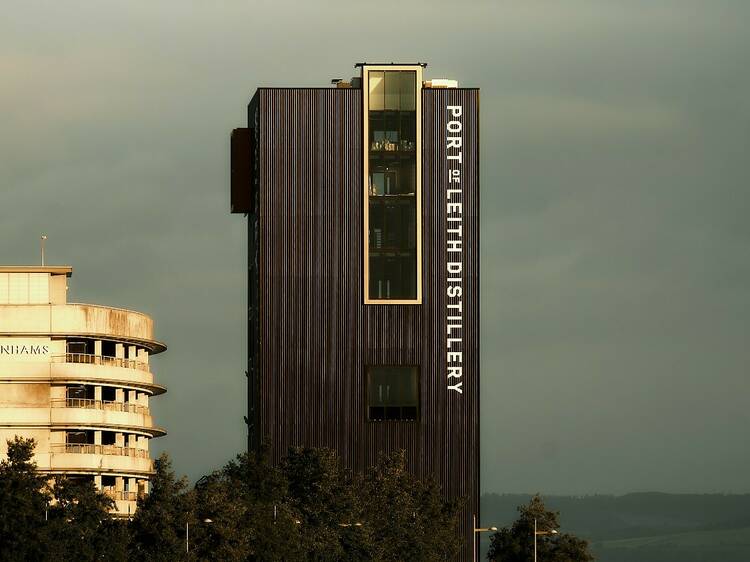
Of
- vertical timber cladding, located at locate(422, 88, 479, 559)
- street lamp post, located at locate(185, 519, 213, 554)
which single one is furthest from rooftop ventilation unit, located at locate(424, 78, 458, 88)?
street lamp post, located at locate(185, 519, 213, 554)

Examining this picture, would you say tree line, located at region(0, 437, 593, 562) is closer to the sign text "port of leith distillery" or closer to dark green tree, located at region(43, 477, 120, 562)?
dark green tree, located at region(43, 477, 120, 562)

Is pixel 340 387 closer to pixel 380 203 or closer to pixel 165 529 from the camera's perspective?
pixel 380 203

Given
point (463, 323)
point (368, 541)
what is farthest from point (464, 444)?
point (368, 541)

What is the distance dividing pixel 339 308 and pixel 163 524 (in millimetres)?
43829

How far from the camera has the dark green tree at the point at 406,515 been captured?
173750 mm

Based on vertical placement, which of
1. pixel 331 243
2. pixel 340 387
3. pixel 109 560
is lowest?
pixel 109 560

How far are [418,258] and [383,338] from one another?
7.49 m

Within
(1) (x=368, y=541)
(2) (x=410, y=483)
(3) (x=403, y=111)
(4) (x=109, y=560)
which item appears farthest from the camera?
(3) (x=403, y=111)

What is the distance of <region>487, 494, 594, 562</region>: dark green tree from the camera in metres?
185

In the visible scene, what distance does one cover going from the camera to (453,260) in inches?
7721

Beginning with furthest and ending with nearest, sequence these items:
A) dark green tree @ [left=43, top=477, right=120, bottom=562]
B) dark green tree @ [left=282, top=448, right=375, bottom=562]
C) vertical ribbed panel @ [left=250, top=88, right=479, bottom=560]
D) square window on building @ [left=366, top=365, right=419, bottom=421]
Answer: square window on building @ [left=366, top=365, right=419, bottom=421]
vertical ribbed panel @ [left=250, top=88, right=479, bottom=560]
dark green tree @ [left=282, top=448, right=375, bottom=562]
dark green tree @ [left=43, top=477, right=120, bottom=562]

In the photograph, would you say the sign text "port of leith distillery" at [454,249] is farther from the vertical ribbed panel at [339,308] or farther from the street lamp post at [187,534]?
the street lamp post at [187,534]

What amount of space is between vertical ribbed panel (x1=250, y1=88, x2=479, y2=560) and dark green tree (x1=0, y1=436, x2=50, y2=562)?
1764 inches

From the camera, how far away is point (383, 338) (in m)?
195
